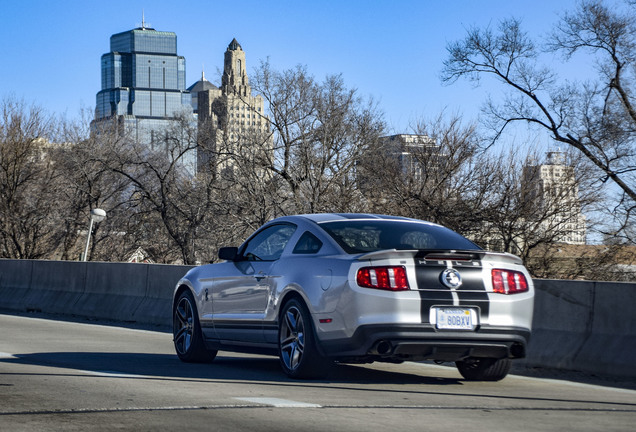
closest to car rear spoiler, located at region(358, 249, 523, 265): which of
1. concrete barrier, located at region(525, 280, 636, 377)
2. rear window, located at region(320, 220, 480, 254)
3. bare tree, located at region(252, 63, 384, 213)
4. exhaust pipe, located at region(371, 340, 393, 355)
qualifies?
rear window, located at region(320, 220, 480, 254)

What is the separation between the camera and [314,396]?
24.1ft

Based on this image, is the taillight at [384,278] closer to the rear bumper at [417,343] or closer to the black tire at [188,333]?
the rear bumper at [417,343]

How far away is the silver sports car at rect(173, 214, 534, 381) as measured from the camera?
7945 mm

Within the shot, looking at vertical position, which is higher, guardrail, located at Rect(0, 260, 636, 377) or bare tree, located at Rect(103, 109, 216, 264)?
bare tree, located at Rect(103, 109, 216, 264)

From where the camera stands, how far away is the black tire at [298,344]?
8.34 m

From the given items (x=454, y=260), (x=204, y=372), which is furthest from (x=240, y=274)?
(x=454, y=260)

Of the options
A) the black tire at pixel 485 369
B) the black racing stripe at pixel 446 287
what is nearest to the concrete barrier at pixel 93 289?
the black tire at pixel 485 369

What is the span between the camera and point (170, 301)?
16891 mm

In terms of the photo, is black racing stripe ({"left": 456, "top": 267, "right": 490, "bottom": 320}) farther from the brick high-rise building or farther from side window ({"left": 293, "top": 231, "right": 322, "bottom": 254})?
the brick high-rise building

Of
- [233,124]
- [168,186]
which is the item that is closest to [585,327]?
[233,124]

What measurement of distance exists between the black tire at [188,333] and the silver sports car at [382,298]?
0.92 meters

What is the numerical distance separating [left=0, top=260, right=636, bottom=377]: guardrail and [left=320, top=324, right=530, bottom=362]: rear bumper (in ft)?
6.65

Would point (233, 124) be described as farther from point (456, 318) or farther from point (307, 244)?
point (456, 318)

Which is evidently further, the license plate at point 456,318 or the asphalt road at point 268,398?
the license plate at point 456,318
